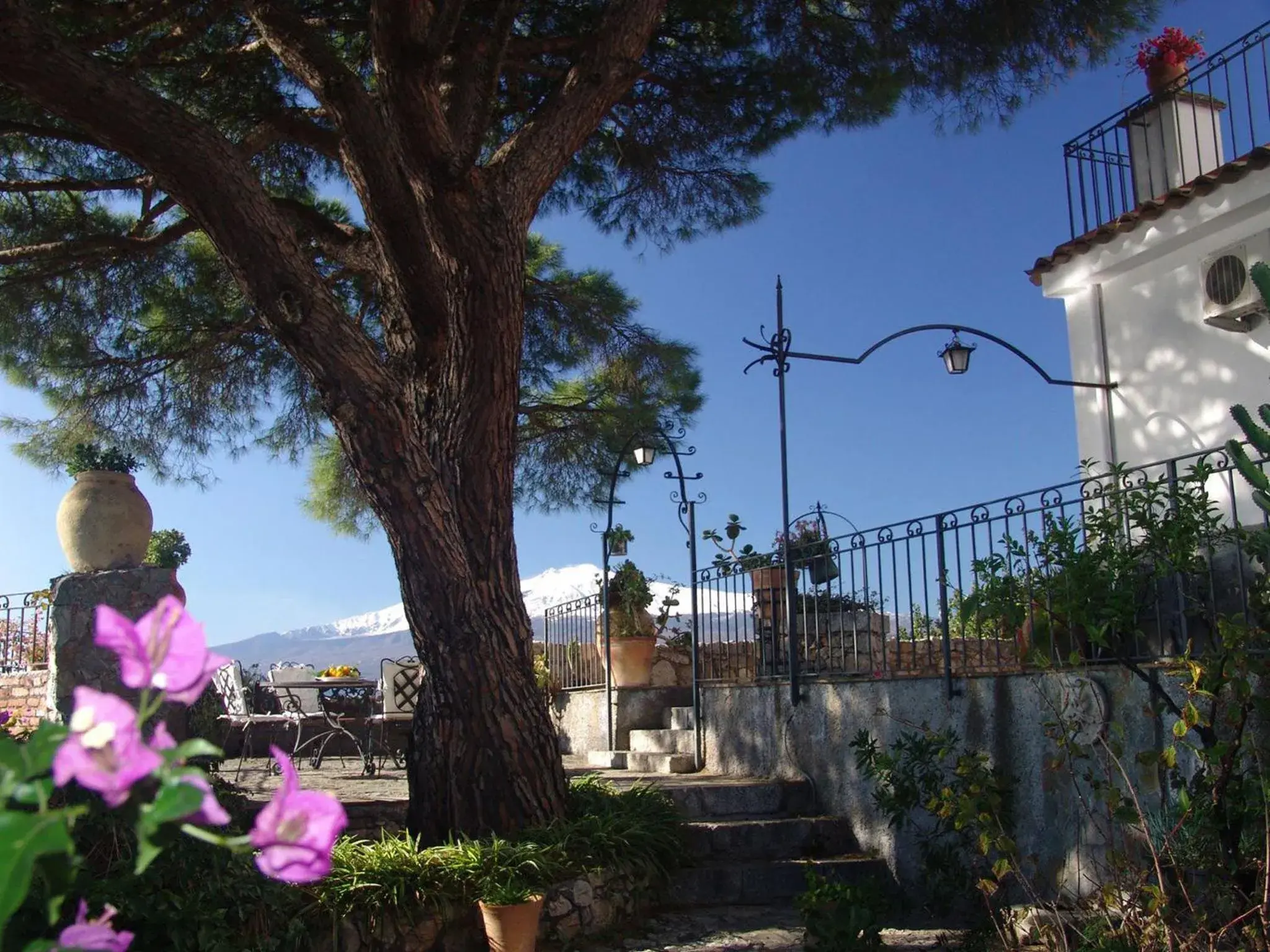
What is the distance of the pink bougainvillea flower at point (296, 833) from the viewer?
0.77 metres

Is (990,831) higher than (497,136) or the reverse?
the reverse

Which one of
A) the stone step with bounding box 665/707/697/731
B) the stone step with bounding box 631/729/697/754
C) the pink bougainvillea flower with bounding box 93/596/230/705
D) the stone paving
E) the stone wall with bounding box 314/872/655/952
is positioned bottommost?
the stone paving

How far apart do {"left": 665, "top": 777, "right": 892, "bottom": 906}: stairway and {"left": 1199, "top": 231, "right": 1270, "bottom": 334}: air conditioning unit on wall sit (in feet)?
14.0

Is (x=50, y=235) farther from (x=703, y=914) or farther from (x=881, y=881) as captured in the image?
(x=881, y=881)

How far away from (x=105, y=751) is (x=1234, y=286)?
331 inches

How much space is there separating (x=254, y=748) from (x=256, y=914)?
7141 millimetres

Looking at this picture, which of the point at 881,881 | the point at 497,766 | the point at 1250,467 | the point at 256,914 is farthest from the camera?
the point at 881,881

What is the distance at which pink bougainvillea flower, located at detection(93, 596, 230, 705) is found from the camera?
76cm

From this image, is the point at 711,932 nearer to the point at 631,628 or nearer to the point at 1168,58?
the point at 631,628

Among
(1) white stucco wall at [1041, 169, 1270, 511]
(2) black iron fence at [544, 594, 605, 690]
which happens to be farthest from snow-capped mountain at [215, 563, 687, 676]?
(1) white stucco wall at [1041, 169, 1270, 511]

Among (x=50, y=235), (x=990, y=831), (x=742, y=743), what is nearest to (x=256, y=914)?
(x=990, y=831)

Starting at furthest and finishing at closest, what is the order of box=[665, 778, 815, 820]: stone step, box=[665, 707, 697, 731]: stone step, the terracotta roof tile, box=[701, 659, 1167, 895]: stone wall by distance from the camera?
box=[665, 707, 697, 731]: stone step, the terracotta roof tile, box=[665, 778, 815, 820]: stone step, box=[701, 659, 1167, 895]: stone wall

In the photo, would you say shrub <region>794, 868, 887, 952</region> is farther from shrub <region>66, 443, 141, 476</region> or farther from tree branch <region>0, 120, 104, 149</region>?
tree branch <region>0, 120, 104, 149</region>

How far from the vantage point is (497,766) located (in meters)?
5.79
